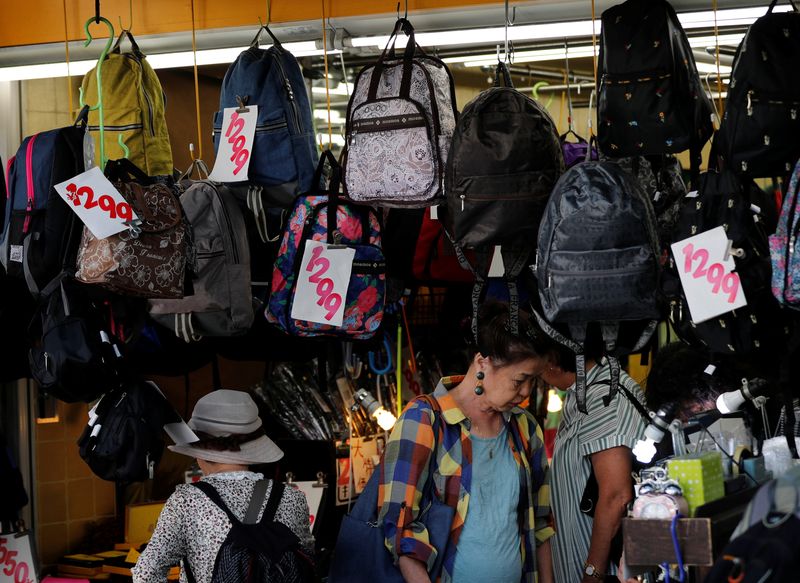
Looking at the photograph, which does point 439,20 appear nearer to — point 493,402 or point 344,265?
point 344,265

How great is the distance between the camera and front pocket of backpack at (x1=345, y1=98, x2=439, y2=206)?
11.0 feet

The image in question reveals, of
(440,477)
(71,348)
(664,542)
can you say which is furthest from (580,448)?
(71,348)

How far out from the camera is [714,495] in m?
2.41

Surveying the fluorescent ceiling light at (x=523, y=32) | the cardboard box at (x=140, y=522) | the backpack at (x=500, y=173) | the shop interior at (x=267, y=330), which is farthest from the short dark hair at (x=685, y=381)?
the cardboard box at (x=140, y=522)

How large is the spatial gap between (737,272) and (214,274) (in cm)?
184

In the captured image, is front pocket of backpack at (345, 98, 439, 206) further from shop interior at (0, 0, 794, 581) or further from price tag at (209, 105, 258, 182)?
price tag at (209, 105, 258, 182)

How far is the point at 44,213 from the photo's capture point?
3604 mm

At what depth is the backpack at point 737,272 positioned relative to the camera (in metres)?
2.88

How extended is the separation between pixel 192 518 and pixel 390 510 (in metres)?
0.65

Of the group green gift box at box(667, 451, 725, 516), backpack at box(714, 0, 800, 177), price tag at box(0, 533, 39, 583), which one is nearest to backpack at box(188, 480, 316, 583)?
price tag at box(0, 533, 39, 583)

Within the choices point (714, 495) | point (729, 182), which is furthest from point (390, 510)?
point (729, 182)

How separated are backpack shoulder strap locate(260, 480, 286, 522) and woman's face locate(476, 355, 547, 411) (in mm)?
753

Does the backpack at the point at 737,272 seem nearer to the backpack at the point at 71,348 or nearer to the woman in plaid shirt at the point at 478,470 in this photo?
the woman in plaid shirt at the point at 478,470

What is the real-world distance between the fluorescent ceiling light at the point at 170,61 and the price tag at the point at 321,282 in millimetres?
919
